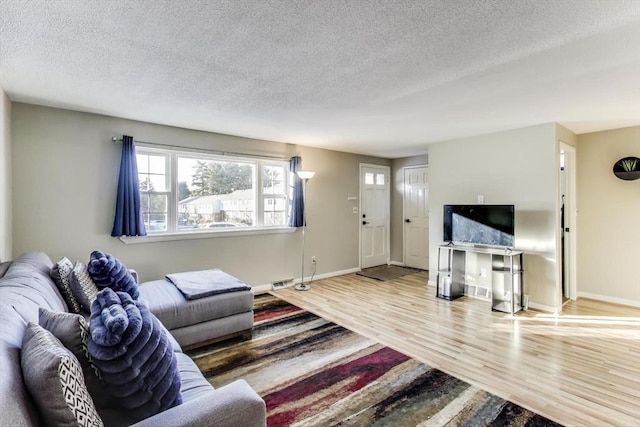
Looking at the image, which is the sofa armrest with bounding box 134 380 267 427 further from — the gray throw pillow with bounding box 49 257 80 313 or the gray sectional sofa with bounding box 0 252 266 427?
the gray throw pillow with bounding box 49 257 80 313

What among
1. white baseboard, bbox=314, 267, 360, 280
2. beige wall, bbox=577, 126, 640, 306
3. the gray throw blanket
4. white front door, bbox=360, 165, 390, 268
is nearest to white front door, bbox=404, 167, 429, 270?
white front door, bbox=360, 165, 390, 268

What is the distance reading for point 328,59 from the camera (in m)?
2.09

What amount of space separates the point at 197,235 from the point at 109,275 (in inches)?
69.1

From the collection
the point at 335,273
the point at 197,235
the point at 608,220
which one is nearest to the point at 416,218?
the point at 335,273

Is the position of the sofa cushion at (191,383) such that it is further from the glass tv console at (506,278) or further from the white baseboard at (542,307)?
the white baseboard at (542,307)

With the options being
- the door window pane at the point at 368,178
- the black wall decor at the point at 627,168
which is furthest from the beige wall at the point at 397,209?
the black wall decor at the point at 627,168

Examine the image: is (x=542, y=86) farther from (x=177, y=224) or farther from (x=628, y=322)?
(x=177, y=224)

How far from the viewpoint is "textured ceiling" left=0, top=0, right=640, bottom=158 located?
5.19ft

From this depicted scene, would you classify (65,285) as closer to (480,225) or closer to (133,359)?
(133,359)

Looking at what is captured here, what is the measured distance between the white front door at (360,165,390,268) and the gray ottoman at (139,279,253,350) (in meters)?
3.57

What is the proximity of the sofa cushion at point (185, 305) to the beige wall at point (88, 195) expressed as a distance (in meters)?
0.95

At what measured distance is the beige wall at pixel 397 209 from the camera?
21.2ft

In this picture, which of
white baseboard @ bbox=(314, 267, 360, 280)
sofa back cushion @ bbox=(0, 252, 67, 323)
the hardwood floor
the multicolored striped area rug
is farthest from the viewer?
white baseboard @ bbox=(314, 267, 360, 280)

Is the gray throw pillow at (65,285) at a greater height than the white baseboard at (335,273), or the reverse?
the gray throw pillow at (65,285)
